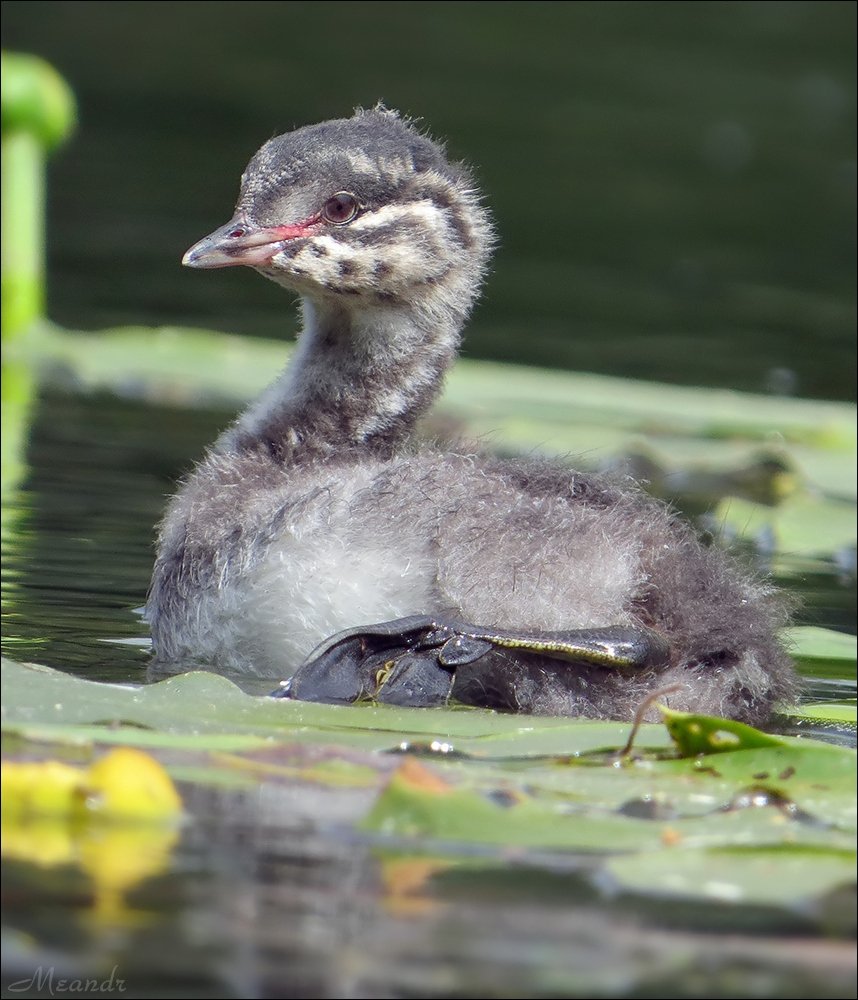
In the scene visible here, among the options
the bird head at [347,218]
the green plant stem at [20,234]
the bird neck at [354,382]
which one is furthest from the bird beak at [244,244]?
the green plant stem at [20,234]

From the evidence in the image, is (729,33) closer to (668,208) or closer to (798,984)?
(668,208)

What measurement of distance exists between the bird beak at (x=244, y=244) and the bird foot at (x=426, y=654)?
1370 millimetres

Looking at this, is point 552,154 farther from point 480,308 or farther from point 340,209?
point 340,209

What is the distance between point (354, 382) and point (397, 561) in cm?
114

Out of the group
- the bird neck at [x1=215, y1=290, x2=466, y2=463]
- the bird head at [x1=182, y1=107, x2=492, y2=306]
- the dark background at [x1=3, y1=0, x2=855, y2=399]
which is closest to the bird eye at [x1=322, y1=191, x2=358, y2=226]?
the bird head at [x1=182, y1=107, x2=492, y2=306]

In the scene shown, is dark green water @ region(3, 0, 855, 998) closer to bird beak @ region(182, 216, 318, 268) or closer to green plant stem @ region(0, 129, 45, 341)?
green plant stem @ region(0, 129, 45, 341)

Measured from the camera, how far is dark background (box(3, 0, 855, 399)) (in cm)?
1398

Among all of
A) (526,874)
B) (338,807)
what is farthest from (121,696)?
(526,874)

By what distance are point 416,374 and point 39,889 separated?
2.99m

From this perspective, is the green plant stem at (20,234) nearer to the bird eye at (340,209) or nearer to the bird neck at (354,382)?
the bird neck at (354,382)

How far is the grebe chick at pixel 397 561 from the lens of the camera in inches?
219

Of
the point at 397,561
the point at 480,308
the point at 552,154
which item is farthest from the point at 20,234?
the point at 552,154

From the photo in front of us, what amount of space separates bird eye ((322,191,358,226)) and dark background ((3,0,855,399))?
20.3 ft

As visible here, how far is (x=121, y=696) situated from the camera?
4949mm
